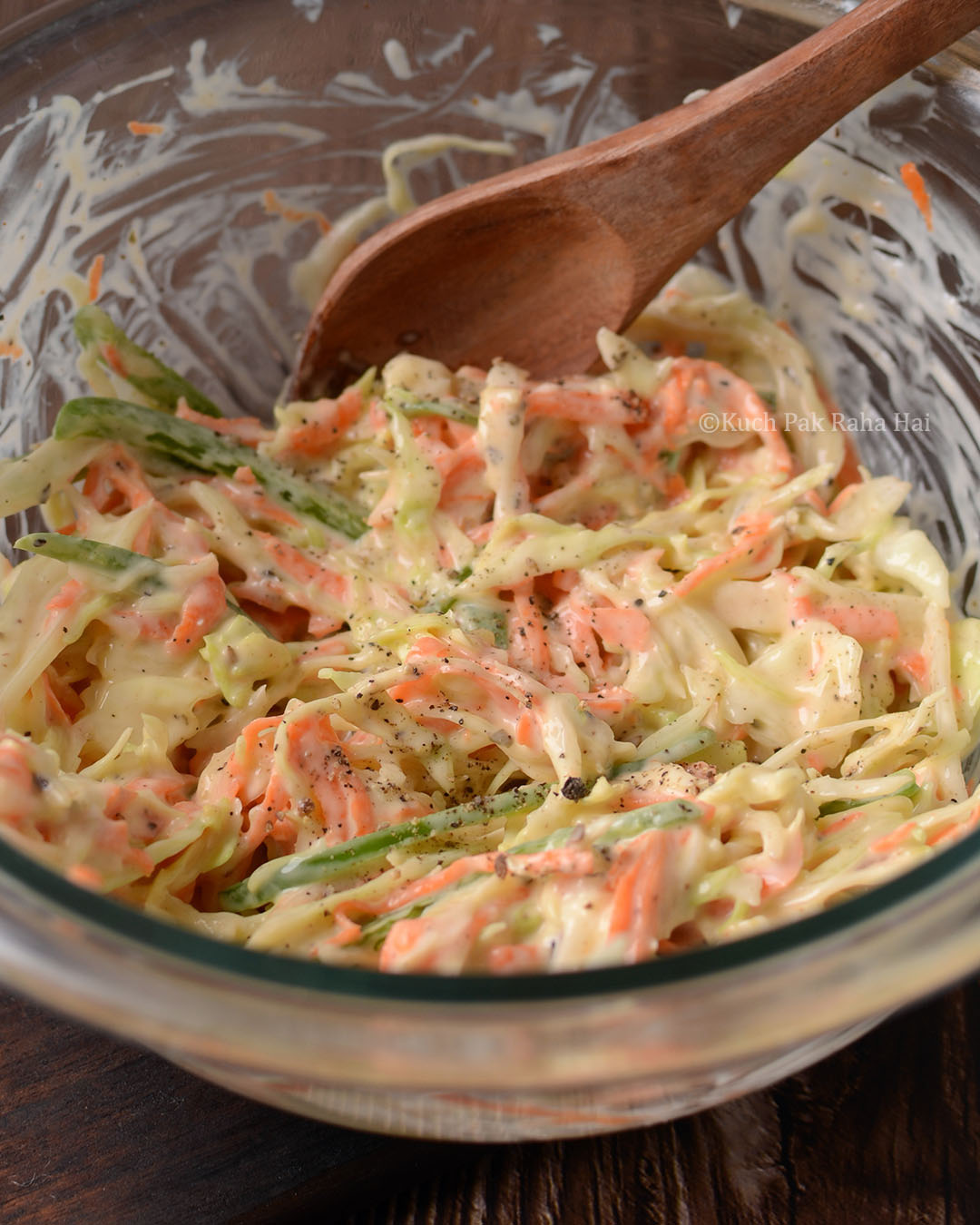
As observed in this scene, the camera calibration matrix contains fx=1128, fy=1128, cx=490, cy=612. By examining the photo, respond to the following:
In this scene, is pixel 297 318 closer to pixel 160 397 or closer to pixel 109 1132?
pixel 160 397

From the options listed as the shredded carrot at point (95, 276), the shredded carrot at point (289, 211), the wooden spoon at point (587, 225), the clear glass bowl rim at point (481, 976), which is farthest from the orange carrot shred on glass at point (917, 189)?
the shredded carrot at point (95, 276)

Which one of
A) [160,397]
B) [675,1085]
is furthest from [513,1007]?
[160,397]

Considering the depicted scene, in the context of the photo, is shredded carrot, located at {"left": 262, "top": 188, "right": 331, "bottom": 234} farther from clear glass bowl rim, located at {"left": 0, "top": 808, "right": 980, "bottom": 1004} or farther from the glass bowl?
clear glass bowl rim, located at {"left": 0, "top": 808, "right": 980, "bottom": 1004}

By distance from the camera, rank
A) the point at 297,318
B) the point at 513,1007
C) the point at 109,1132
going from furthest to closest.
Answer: the point at 297,318 < the point at 109,1132 < the point at 513,1007

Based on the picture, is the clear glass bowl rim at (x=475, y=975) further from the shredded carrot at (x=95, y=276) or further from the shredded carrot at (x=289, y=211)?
the shredded carrot at (x=289, y=211)

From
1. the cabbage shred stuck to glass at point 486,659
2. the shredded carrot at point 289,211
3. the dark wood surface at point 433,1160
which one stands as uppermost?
the shredded carrot at point 289,211

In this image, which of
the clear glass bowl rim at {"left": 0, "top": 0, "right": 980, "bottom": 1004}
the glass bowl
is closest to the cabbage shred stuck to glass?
the glass bowl
